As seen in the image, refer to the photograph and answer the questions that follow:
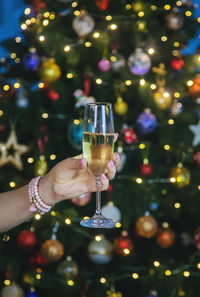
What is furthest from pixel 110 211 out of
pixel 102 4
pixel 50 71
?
pixel 102 4

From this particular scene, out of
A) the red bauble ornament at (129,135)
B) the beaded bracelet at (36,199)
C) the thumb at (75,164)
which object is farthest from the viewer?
the red bauble ornament at (129,135)

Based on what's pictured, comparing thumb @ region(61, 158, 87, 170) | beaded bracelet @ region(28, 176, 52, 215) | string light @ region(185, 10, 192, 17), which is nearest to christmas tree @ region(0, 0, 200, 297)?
string light @ region(185, 10, 192, 17)

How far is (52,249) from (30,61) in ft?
3.53

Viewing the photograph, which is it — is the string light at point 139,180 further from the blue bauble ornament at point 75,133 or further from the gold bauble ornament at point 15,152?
the gold bauble ornament at point 15,152

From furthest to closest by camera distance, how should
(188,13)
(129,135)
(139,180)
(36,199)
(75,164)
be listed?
1. (188,13)
2. (129,135)
3. (139,180)
4. (36,199)
5. (75,164)

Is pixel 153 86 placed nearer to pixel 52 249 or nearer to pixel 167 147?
pixel 167 147

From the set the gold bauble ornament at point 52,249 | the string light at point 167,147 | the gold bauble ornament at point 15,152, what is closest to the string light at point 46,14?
the gold bauble ornament at point 15,152

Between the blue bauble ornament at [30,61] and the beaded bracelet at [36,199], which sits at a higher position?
the blue bauble ornament at [30,61]

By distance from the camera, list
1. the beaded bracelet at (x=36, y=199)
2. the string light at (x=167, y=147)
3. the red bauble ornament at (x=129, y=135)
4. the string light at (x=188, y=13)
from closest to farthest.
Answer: the beaded bracelet at (x=36, y=199), the red bauble ornament at (x=129, y=135), the string light at (x=167, y=147), the string light at (x=188, y=13)

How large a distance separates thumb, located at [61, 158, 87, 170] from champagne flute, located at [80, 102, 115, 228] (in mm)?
43

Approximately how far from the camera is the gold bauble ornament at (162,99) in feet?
8.18

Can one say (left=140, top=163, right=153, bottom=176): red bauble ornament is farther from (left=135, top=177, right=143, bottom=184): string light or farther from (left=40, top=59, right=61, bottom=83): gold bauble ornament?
(left=40, top=59, right=61, bottom=83): gold bauble ornament

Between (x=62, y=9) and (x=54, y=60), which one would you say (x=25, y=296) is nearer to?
(x=54, y=60)

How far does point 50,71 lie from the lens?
2.44 meters
